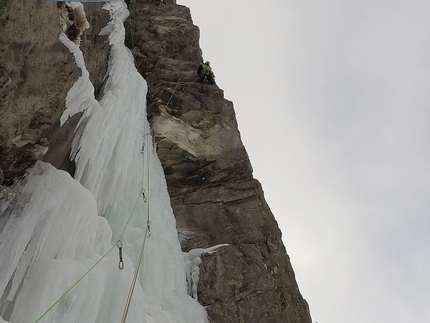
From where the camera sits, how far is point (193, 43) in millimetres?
12297

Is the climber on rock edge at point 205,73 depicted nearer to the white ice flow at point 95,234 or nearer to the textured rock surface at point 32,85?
the white ice flow at point 95,234

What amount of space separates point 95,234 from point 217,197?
4.77m

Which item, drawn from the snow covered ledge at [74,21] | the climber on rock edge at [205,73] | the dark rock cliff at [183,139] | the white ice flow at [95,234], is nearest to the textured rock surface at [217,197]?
the dark rock cliff at [183,139]

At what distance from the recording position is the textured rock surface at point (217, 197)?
6.60 metres

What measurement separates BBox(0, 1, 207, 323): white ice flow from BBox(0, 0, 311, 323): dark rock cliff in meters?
0.29

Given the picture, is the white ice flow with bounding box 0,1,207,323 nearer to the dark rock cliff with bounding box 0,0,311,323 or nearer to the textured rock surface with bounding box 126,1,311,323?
the dark rock cliff with bounding box 0,0,311,323

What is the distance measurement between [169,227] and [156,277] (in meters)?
1.47

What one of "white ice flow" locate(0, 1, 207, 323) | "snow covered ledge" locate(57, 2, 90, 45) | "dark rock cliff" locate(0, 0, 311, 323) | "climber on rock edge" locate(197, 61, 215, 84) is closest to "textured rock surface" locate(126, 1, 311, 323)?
"dark rock cliff" locate(0, 0, 311, 323)

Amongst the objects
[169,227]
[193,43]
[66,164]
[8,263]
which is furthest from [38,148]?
[193,43]

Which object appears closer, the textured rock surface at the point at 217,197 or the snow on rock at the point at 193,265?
the snow on rock at the point at 193,265

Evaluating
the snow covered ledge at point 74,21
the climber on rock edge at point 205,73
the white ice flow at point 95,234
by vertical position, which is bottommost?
the white ice flow at point 95,234

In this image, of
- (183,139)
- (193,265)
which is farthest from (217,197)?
(193,265)

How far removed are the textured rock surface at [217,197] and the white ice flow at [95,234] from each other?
2.81ft

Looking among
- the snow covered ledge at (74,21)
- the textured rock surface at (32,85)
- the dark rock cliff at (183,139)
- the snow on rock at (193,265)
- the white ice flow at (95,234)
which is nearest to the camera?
the white ice flow at (95,234)
